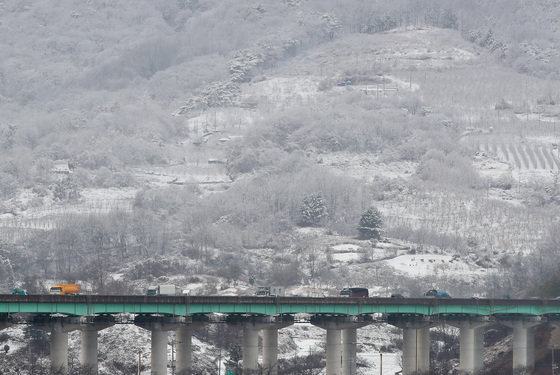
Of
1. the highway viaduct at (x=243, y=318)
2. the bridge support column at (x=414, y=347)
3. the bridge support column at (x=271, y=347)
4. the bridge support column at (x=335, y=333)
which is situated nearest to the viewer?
the highway viaduct at (x=243, y=318)

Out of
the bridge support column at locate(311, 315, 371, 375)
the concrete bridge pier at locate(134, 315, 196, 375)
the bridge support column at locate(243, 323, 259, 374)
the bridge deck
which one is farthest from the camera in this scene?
the bridge support column at locate(311, 315, 371, 375)

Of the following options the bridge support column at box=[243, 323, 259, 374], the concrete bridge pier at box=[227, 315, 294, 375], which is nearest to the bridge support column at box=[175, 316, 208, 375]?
the concrete bridge pier at box=[227, 315, 294, 375]

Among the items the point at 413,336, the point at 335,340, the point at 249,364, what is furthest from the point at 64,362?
the point at 413,336

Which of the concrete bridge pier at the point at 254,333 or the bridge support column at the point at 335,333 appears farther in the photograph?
the bridge support column at the point at 335,333

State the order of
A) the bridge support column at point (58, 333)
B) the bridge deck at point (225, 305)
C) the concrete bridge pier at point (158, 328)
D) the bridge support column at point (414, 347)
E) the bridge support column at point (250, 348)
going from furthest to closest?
the bridge support column at point (414, 347) < the bridge support column at point (250, 348) < the concrete bridge pier at point (158, 328) < the bridge support column at point (58, 333) < the bridge deck at point (225, 305)

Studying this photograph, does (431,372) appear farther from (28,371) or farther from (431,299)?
(28,371)

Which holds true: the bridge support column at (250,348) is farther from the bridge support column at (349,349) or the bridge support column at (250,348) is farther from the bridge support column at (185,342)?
the bridge support column at (349,349)

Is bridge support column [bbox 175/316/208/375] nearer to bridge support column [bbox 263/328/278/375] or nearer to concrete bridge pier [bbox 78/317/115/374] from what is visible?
concrete bridge pier [bbox 78/317/115/374]

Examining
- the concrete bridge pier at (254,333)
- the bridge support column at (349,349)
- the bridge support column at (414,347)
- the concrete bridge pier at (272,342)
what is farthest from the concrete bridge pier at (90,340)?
the bridge support column at (414,347)
